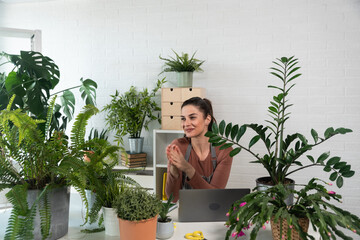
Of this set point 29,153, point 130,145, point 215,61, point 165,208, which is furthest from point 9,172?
point 215,61

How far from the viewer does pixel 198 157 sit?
2.71 meters

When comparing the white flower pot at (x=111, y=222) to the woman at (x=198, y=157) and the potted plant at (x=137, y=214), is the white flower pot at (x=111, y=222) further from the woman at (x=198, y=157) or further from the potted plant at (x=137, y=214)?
the woman at (x=198, y=157)

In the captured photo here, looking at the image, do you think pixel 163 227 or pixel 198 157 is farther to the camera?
pixel 198 157

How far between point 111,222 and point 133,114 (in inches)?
89.0

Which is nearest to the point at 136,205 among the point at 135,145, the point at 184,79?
the point at 184,79

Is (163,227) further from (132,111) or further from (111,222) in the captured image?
(132,111)

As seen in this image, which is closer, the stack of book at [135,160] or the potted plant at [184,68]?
the potted plant at [184,68]

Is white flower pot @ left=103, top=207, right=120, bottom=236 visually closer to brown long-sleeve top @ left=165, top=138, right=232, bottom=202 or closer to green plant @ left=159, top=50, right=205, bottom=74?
brown long-sleeve top @ left=165, top=138, right=232, bottom=202

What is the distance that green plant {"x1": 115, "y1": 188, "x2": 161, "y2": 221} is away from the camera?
1305 millimetres

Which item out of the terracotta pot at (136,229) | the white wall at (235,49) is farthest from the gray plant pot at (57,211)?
the white wall at (235,49)

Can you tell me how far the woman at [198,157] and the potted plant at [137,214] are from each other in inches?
41.8

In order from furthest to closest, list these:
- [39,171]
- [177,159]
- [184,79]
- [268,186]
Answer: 1. [184,79]
2. [177,159]
3. [268,186]
4. [39,171]

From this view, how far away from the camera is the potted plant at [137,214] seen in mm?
1306

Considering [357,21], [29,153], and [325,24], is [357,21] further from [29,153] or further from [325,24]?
[29,153]
